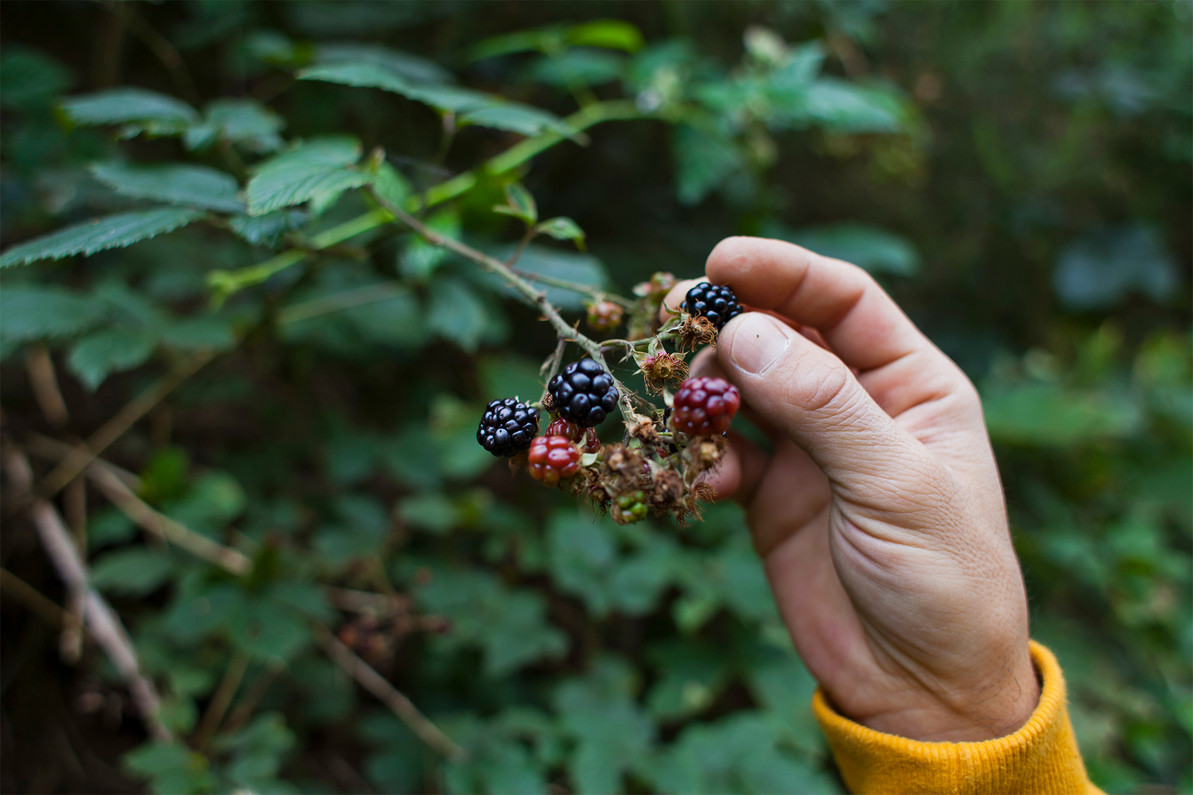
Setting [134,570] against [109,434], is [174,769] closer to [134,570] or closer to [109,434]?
[134,570]

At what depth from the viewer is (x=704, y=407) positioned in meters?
0.88

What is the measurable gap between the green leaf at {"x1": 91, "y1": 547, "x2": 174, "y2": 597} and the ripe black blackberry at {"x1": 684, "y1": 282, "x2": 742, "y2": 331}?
5.68 feet

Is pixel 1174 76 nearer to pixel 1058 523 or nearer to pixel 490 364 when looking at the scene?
pixel 1058 523

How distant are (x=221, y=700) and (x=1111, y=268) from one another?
4574 millimetres

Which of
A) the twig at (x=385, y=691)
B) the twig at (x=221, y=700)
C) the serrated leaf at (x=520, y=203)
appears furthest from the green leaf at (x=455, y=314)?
the twig at (x=221, y=700)

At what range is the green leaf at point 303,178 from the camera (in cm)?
96

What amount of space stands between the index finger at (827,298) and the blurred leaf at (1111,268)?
291cm

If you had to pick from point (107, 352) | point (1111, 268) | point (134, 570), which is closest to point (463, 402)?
point (134, 570)

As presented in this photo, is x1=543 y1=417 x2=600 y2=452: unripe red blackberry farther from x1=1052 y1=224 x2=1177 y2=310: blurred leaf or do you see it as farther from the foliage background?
x1=1052 y1=224 x2=1177 y2=310: blurred leaf

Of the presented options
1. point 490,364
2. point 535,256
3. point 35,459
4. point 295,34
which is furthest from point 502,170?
point 35,459

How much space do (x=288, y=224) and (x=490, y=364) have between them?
1.27 metres

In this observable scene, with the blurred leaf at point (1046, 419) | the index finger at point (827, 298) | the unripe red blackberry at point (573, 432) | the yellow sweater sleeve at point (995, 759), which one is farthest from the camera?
the blurred leaf at point (1046, 419)

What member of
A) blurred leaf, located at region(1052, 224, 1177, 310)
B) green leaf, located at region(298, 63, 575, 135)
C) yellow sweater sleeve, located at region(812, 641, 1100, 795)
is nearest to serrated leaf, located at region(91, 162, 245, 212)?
green leaf, located at region(298, 63, 575, 135)

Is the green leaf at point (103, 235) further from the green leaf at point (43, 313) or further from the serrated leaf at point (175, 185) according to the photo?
the green leaf at point (43, 313)
